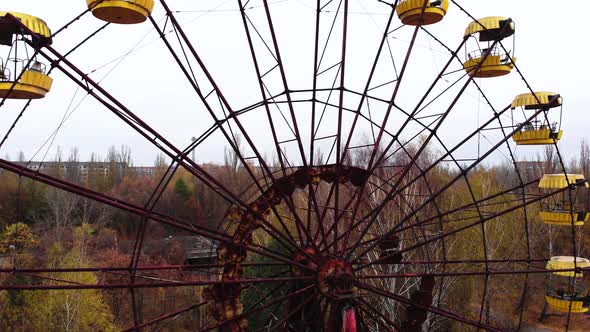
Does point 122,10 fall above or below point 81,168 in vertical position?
above

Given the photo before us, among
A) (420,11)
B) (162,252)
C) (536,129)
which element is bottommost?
(162,252)

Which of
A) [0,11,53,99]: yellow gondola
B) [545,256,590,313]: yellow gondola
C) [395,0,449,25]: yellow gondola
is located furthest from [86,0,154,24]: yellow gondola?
[545,256,590,313]: yellow gondola

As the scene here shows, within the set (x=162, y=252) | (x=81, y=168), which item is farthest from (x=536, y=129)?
(x=81, y=168)

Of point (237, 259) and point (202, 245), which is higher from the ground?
point (237, 259)

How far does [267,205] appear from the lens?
1021 centimetres

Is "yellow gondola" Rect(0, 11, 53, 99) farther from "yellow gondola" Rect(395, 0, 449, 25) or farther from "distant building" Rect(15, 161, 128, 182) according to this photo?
"distant building" Rect(15, 161, 128, 182)

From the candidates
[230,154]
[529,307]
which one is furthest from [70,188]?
[230,154]

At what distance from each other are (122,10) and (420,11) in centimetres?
704

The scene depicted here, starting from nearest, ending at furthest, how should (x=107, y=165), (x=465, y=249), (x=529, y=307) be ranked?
(x=465, y=249) < (x=529, y=307) < (x=107, y=165)

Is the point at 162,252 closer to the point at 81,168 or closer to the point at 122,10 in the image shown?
the point at 81,168

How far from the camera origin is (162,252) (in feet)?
120

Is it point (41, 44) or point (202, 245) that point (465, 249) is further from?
point (41, 44)

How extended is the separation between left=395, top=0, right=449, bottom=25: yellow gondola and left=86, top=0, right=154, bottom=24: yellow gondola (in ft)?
Result: 20.6

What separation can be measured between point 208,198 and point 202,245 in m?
8.14
